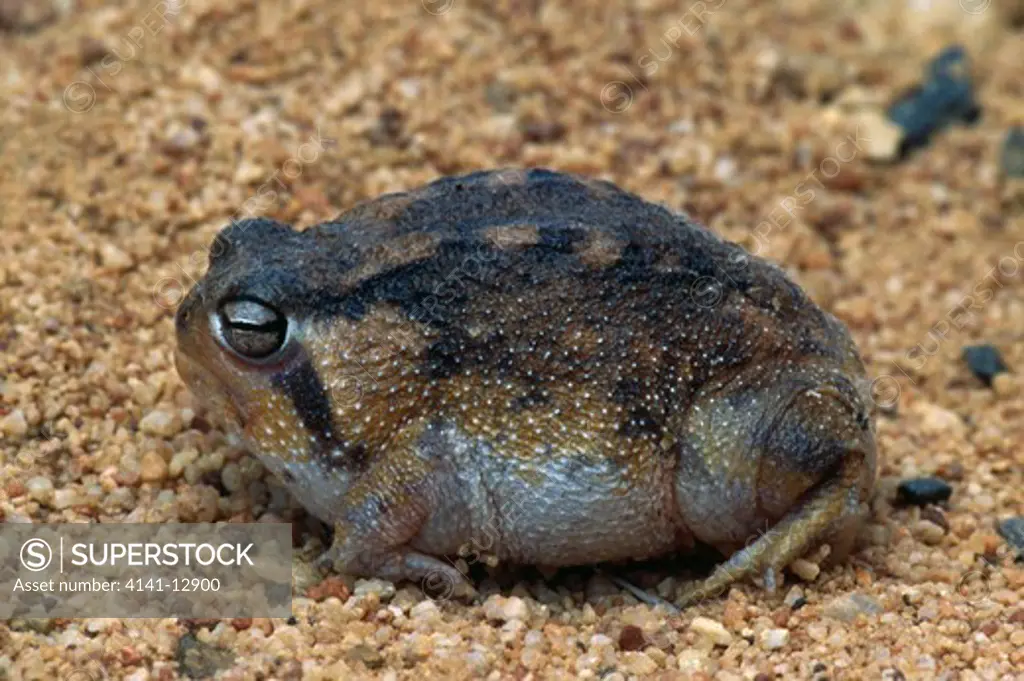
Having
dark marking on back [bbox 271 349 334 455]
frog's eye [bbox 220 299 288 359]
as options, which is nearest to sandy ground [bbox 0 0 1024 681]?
dark marking on back [bbox 271 349 334 455]

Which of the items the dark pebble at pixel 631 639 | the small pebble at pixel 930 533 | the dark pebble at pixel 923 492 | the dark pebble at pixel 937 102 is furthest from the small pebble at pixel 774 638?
the dark pebble at pixel 937 102

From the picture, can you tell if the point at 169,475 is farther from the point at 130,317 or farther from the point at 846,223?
the point at 846,223

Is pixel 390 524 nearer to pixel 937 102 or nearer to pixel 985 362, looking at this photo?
pixel 985 362

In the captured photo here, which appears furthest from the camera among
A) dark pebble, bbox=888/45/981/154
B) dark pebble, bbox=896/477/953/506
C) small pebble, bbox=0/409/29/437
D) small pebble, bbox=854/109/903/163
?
dark pebble, bbox=888/45/981/154

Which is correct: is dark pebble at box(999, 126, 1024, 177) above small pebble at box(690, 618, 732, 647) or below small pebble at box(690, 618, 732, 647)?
above

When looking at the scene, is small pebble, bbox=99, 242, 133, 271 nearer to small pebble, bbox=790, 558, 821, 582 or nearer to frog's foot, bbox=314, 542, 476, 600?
frog's foot, bbox=314, 542, 476, 600

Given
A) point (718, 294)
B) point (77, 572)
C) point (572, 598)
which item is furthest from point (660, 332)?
point (77, 572)

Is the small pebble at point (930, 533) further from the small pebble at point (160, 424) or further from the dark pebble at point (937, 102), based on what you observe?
the dark pebble at point (937, 102)

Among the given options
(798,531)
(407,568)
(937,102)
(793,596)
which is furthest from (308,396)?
(937,102)
